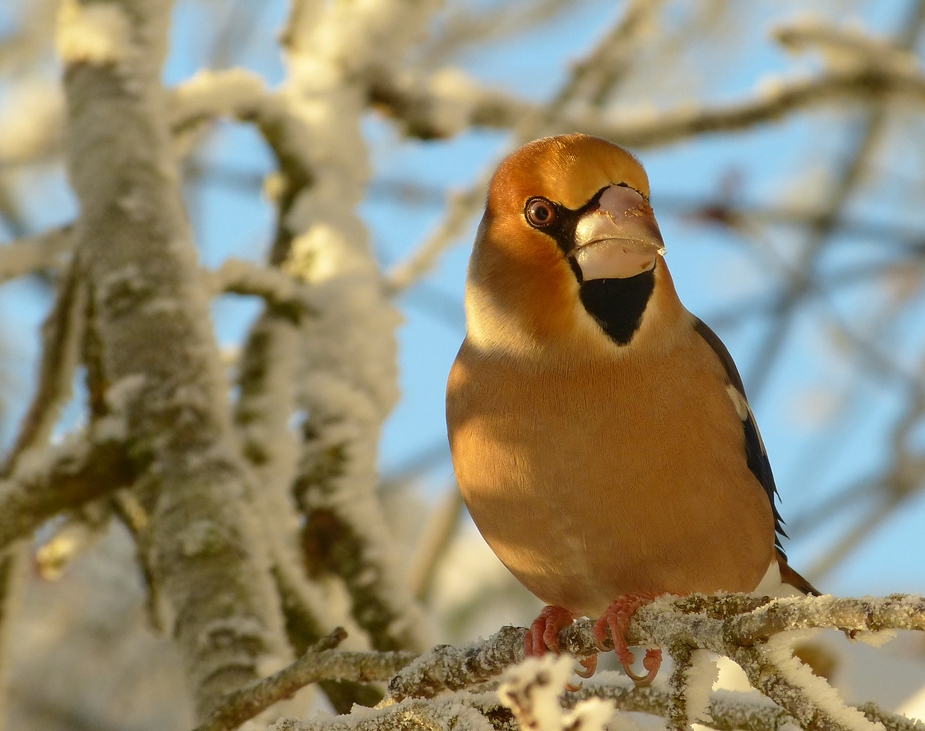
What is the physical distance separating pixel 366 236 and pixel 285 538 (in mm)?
1048

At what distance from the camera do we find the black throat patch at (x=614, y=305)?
86.0 inches

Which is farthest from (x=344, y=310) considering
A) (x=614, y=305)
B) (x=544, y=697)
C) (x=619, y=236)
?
(x=544, y=697)

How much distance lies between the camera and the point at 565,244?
2.20 metres

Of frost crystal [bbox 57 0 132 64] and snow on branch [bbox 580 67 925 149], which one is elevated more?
snow on branch [bbox 580 67 925 149]

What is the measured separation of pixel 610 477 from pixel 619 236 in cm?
45

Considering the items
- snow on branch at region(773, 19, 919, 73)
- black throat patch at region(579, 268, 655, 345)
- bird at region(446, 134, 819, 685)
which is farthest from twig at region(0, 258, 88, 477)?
snow on branch at region(773, 19, 919, 73)

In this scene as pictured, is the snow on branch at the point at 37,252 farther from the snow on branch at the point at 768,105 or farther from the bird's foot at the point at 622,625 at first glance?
the snow on branch at the point at 768,105

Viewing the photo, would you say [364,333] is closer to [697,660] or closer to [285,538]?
[285,538]

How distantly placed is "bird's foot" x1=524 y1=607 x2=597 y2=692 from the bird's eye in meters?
0.78

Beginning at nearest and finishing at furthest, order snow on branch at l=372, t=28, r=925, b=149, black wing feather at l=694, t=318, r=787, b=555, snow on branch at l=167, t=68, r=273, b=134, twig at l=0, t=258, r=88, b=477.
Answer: black wing feather at l=694, t=318, r=787, b=555 → twig at l=0, t=258, r=88, b=477 → snow on branch at l=167, t=68, r=273, b=134 → snow on branch at l=372, t=28, r=925, b=149

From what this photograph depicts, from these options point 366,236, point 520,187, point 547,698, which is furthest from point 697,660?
point 366,236

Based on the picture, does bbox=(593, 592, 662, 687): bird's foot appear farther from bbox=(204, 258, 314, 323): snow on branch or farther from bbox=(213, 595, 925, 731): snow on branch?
bbox=(204, 258, 314, 323): snow on branch

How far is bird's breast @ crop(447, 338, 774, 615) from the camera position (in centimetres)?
204

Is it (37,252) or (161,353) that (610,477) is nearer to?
(161,353)
